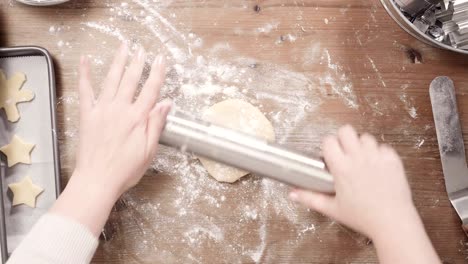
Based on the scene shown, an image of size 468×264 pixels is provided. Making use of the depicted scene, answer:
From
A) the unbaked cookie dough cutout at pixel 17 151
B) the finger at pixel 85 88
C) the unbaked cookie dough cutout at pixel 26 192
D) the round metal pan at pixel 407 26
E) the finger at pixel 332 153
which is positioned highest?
the round metal pan at pixel 407 26

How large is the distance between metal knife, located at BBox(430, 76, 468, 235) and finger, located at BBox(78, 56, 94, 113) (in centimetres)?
64

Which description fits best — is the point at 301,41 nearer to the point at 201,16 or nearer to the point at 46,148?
the point at 201,16

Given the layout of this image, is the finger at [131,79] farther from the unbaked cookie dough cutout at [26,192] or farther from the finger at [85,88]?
the unbaked cookie dough cutout at [26,192]

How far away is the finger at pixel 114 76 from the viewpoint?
865 mm

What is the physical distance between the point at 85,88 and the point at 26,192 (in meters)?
0.24

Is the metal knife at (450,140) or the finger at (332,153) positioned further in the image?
the metal knife at (450,140)

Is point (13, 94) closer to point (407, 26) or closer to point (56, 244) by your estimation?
point (56, 244)

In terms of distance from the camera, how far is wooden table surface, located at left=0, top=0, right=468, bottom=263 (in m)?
0.93

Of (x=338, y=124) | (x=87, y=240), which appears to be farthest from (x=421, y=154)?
(x=87, y=240)

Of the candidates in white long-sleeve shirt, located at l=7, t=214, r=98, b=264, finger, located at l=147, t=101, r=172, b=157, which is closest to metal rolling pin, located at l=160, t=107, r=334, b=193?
finger, located at l=147, t=101, r=172, b=157

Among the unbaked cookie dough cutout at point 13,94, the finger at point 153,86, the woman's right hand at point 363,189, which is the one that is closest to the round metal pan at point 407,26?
the woman's right hand at point 363,189

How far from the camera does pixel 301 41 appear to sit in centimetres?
97

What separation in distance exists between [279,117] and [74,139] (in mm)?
394

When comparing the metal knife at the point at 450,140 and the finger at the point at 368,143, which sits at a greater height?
the finger at the point at 368,143
